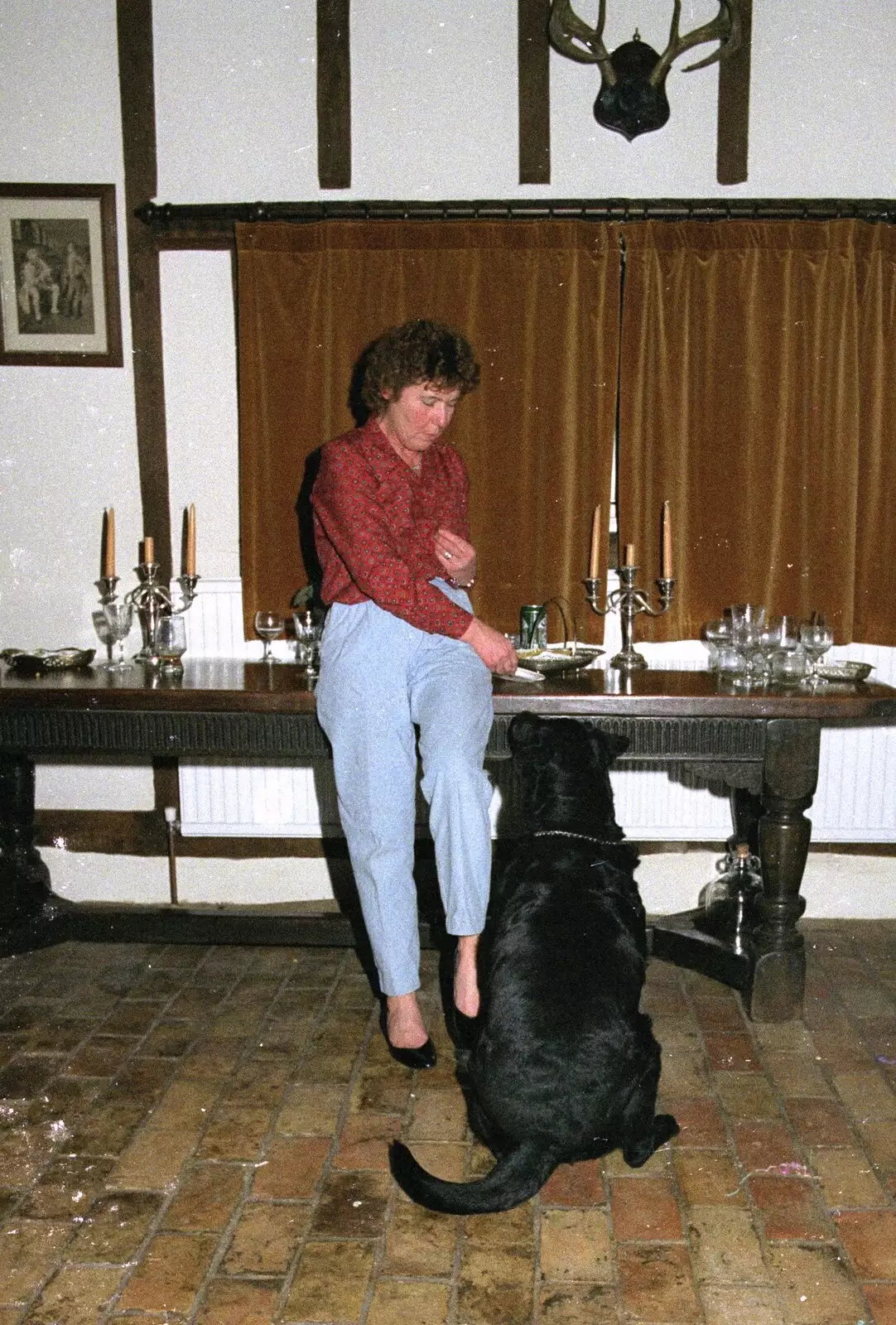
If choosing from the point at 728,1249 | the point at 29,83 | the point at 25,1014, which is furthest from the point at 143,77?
the point at 728,1249

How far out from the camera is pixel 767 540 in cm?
355

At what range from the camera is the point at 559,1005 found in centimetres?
204

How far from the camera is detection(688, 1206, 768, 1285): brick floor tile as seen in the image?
1976 millimetres

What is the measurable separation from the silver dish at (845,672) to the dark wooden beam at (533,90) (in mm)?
A: 1741

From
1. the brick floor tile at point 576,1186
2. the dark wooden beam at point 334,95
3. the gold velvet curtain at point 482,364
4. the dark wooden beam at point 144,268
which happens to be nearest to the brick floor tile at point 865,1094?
the brick floor tile at point 576,1186

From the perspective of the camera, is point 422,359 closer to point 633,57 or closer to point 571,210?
point 571,210

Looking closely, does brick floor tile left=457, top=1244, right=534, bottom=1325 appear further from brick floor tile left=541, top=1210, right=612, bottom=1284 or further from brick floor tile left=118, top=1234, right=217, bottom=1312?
brick floor tile left=118, top=1234, right=217, bottom=1312

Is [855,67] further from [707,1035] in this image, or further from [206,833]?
[206,833]

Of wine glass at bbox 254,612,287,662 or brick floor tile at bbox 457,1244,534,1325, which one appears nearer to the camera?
brick floor tile at bbox 457,1244,534,1325

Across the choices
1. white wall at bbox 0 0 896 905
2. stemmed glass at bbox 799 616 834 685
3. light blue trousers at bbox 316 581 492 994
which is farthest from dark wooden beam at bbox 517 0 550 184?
light blue trousers at bbox 316 581 492 994

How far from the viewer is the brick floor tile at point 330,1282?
6.18 feet

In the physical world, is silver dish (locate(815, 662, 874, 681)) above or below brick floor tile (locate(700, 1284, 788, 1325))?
above

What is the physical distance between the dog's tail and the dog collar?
647mm

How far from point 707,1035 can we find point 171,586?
2.18 m
